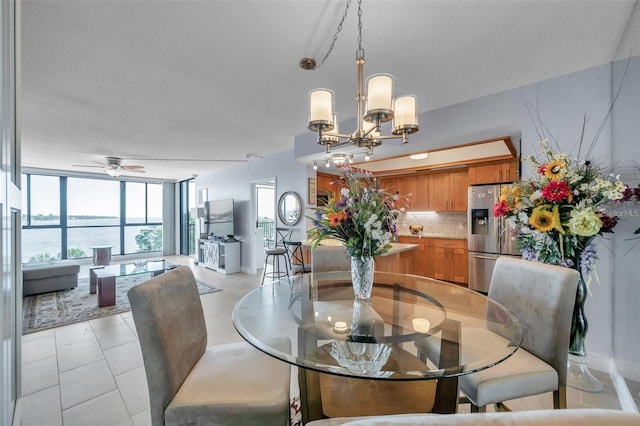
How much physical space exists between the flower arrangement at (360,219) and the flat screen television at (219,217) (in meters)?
5.22

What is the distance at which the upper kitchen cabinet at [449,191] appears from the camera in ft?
16.9

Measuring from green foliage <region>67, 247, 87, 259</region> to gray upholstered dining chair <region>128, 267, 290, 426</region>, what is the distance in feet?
27.6

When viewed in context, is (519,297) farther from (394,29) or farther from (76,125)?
(76,125)

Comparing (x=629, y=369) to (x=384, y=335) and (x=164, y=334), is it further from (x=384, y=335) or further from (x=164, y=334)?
(x=164, y=334)

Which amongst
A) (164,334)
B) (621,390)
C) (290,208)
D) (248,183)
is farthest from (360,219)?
(248,183)

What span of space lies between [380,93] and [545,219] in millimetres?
1480

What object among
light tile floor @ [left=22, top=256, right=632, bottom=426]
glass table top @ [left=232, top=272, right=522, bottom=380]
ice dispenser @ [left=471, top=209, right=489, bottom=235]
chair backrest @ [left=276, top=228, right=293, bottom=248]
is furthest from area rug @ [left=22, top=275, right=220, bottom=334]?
ice dispenser @ [left=471, top=209, right=489, bottom=235]

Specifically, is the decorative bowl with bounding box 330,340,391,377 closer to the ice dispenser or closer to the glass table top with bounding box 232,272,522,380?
the glass table top with bounding box 232,272,522,380

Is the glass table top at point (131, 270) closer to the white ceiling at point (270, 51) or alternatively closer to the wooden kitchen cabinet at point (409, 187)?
the white ceiling at point (270, 51)

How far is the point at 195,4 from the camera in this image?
160cm

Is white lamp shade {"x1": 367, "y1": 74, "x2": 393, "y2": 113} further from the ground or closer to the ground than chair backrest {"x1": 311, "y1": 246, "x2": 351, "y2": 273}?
further from the ground

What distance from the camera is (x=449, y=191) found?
5.34 m

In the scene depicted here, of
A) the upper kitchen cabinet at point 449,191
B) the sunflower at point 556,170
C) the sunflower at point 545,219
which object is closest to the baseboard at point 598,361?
the sunflower at point 545,219

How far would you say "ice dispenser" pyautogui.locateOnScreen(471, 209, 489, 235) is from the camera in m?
4.30
